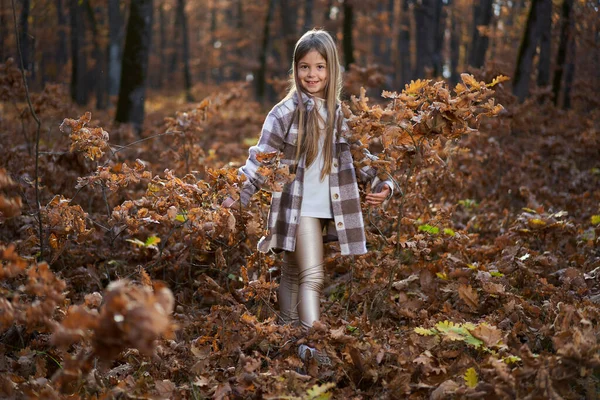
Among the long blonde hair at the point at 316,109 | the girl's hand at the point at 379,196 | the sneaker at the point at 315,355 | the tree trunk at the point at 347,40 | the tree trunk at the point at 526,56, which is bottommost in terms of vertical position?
the sneaker at the point at 315,355

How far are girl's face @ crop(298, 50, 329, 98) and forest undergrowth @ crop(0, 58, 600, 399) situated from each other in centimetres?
31

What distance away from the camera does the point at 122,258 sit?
15.4 feet

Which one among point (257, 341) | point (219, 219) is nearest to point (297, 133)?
point (219, 219)

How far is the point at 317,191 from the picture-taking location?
11.6 ft

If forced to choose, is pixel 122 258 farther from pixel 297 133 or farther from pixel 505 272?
pixel 505 272

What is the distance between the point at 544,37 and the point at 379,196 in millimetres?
11714

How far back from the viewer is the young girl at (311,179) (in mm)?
3504

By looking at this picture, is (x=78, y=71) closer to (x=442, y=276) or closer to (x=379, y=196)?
(x=442, y=276)

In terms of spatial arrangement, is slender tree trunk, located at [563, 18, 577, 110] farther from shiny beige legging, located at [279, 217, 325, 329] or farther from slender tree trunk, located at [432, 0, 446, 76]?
shiny beige legging, located at [279, 217, 325, 329]

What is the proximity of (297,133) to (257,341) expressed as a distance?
125 centimetres

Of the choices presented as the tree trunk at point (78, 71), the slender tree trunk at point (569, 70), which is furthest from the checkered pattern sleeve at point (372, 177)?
the tree trunk at point (78, 71)

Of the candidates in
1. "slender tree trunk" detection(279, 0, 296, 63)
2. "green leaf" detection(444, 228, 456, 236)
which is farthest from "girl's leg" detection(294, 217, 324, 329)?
"slender tree trunk" detection(279, 0, 296, 63)

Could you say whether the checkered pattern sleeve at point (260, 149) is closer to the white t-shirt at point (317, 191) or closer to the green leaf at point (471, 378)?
the white t-shirt at point (317, 191)

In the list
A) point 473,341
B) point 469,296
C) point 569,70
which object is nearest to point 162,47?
point 569,70
